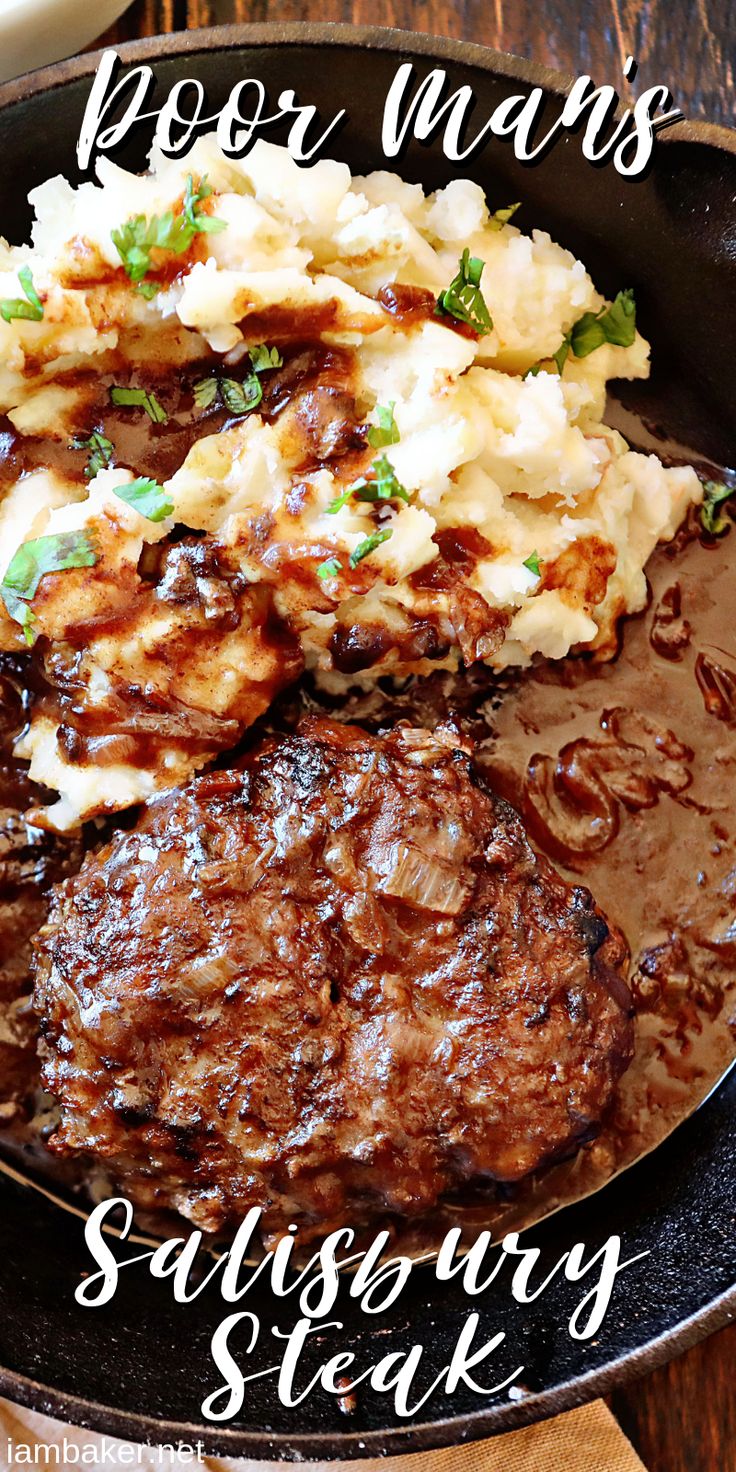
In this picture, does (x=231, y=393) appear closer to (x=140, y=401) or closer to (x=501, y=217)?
(x=140, y=401)

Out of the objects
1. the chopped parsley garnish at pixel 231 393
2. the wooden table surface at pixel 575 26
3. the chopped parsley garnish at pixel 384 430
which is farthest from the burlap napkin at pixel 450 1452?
the wooden table surface at pixel 575 26

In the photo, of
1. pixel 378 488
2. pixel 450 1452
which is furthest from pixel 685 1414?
pixel 378 488

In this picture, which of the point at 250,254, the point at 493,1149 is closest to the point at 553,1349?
the point at 493,1149

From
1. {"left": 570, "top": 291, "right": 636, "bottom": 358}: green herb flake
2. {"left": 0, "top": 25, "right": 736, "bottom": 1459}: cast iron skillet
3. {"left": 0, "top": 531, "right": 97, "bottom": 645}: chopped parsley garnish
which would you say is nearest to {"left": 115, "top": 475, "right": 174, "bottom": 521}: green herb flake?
{"left": 0, "top": 531, "right": 97, "bottom": 645}: chopped parsley garnish

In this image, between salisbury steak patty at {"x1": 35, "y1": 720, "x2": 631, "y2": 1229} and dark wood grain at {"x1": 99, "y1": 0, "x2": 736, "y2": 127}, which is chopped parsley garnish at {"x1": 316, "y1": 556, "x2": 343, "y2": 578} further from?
dark wood grain at {"x1": 99, "y1": 0, "x2": 736, "y2": 127}

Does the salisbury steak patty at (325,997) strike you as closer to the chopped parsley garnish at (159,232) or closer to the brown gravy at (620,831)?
the brown gravy at (620,831)

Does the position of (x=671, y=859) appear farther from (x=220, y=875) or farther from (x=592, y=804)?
(x=220, y=875)
